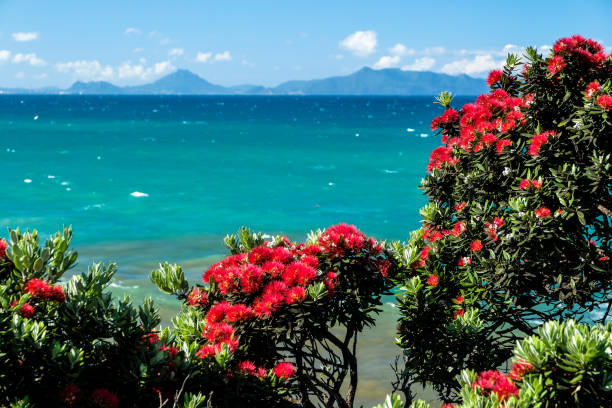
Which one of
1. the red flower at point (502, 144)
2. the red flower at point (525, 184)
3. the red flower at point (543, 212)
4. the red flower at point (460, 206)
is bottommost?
the red flower at point (460, 206)

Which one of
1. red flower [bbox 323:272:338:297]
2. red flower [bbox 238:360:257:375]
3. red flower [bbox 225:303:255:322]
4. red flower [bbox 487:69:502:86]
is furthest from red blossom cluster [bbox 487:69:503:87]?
red flower [bbox 238:360:257:375]

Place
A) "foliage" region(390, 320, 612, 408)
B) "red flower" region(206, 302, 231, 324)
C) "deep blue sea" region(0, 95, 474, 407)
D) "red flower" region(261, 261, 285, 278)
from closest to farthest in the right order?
"foliage" region(390, 320, 612, 408) → "red flower" region(206, 302, 231, 324) → "red flower" region(261, 261, 285, 278) → "deep blue sea" region(0, 95, 474, 407)

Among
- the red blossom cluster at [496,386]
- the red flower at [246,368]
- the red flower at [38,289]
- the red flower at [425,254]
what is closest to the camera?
the red blossom cluster at [496,386]

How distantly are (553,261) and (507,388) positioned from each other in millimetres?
2759

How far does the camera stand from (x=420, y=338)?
21.2 ft

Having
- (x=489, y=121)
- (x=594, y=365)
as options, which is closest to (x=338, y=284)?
(x=594, y=365)

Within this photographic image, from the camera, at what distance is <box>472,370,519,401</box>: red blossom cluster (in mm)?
3625

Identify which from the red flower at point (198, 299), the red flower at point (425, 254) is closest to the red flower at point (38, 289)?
the red flower at point (198, 299)

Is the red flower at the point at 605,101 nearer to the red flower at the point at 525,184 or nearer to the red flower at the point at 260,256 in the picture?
the red flower at the point at 525,184


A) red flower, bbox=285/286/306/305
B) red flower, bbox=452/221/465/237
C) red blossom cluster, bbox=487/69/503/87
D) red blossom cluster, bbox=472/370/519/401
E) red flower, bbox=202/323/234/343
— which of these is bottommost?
red flower, bbox=202/323/234/343

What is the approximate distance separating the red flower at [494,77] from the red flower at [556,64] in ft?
3.98

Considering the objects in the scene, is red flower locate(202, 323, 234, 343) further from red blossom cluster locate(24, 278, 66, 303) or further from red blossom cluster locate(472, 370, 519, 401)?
red blossom cluster locate(472, 370, 519, 401)

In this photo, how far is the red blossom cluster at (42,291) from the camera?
13.4 ft

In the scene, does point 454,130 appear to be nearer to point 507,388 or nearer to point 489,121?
point 489,121
